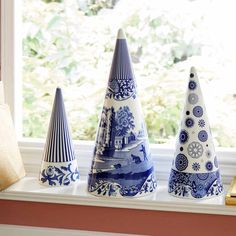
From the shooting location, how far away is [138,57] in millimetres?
1762

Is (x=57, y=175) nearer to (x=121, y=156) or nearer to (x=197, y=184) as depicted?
(x=121, y=156)

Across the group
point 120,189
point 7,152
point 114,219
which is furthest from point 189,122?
point 7,152

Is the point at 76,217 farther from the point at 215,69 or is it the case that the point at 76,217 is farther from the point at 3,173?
the point at 215,69

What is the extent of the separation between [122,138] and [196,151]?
219 millimetres

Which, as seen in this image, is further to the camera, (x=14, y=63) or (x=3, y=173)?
Result: (x=14, y=63)

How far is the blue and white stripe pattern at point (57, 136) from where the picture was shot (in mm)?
1616

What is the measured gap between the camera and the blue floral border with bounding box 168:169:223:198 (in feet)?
4.92

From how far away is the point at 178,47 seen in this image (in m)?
1.73

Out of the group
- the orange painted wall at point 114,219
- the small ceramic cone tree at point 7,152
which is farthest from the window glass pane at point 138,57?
the orange painted wall at point 114,219

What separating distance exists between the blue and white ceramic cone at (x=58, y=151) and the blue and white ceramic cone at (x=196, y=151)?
1.20 feet

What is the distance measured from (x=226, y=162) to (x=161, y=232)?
31cm

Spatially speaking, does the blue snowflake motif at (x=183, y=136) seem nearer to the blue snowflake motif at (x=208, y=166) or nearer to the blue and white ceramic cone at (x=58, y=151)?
the blue snowflake motif at (x=208, y=166)

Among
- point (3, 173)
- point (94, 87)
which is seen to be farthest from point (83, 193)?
point (94, 87)

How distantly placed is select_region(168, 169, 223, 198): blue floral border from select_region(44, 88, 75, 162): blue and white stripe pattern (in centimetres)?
36
